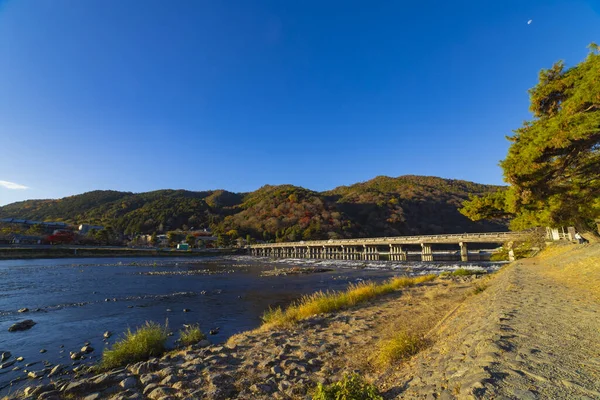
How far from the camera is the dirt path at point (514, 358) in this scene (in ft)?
11.8

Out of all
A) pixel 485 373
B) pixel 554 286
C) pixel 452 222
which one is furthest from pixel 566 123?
pixel 452 222

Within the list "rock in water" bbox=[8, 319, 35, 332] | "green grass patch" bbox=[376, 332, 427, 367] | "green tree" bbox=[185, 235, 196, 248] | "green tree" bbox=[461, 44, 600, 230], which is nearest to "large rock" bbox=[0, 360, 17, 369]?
"rock in water" bbox=[8, 319, 35, 332]

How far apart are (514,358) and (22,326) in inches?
692

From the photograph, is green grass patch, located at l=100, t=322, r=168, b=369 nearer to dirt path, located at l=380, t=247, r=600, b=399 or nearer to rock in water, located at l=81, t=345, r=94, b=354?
rock in water, located at l=81, t=345, r=94, b=354

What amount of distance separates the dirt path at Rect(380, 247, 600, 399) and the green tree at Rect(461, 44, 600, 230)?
218 inches

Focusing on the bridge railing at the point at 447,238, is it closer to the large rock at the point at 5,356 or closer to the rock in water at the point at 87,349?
the rock in water at the point at 87,349

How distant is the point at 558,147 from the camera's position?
1032 cm

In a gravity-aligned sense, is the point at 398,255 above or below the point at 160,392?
below

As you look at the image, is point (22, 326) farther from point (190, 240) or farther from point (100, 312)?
point (190, 240)

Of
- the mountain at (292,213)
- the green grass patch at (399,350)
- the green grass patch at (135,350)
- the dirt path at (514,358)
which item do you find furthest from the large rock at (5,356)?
the mountain at (292,213)

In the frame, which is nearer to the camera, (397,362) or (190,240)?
(397,362)

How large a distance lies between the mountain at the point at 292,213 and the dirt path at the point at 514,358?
110 m

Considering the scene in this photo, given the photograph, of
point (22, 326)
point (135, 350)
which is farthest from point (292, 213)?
point (135, 350)

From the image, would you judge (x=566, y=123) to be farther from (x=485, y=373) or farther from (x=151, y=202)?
(x=151, y=202)
